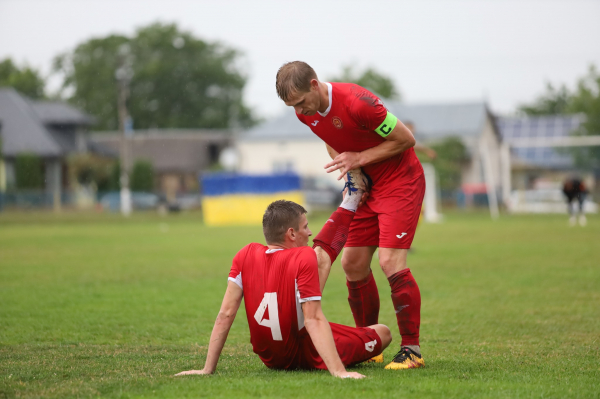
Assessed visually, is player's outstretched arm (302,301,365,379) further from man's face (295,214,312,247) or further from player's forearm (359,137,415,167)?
player's forearm (359,137,415,167)

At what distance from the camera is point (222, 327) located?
4.34 m

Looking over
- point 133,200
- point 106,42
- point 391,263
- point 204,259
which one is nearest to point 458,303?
point 391,263

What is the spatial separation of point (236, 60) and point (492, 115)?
29.7 metres

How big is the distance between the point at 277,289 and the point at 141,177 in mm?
55562

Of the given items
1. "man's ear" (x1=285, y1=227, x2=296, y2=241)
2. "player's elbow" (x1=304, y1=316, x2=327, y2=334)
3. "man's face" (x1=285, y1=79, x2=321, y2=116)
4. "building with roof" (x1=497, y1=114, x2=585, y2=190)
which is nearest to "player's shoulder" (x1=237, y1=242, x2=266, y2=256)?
"man's ear" (x1=285, y1=227, x2=296, y2=241)

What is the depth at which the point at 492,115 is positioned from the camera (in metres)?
63.0

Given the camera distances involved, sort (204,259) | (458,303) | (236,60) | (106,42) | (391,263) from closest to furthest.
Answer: (391,263), (458,303), (204,259), (106,42), (236,60)

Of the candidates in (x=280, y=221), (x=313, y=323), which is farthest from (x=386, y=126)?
(x=313, y=323)

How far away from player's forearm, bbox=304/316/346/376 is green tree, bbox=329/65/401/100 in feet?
228

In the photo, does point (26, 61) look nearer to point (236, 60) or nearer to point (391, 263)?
point (236, 60)

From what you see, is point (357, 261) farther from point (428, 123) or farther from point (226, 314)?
point (428, 123)

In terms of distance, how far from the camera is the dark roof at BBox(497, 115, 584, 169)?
46950 mm

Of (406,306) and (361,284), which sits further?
(361,284)

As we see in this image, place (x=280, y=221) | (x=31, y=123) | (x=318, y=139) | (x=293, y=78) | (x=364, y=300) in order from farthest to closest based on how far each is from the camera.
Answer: (x=318, y=139) → (x=31, y=123) → (x=364, y=300) → (x=293, y=78) → (x=280, y=221)
